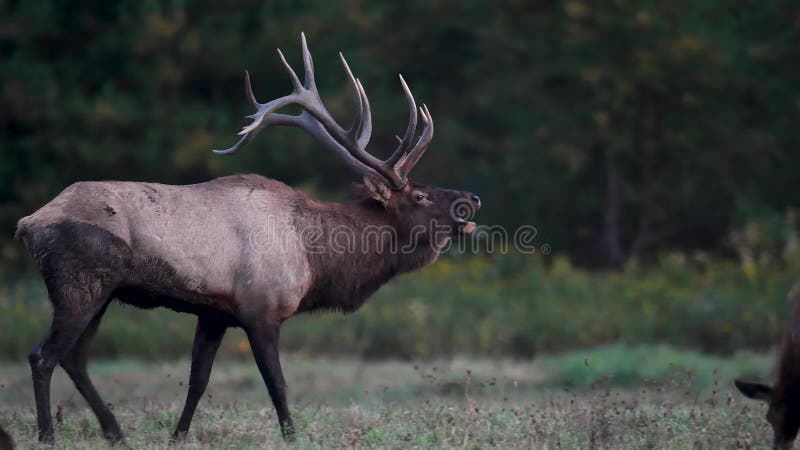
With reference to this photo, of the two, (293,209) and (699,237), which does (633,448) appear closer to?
(293,209)

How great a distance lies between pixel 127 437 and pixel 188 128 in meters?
13.3

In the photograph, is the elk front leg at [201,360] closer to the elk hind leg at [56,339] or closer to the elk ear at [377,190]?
the elk hind leg at [56,339]

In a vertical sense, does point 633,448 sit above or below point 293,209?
below

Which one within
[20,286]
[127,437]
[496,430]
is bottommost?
[20,286]

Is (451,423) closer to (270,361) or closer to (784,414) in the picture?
(270,361)

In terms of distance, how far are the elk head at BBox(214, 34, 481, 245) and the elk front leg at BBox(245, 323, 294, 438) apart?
1.67m

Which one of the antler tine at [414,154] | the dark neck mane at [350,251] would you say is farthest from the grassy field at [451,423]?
the antler tine at [414,154]

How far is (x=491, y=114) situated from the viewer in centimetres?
2306

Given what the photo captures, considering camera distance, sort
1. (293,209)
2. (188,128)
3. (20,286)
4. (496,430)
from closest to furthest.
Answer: (496,430) → (293,209) → (20,286) → (188,128)

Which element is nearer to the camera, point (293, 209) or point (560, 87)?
point (293, 209)

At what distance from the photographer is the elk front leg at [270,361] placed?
7715 millimetres

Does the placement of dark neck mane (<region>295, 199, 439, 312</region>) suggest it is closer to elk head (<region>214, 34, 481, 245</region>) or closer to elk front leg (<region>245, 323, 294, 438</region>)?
elk head (<region>214, 34, 481, 245</region>)

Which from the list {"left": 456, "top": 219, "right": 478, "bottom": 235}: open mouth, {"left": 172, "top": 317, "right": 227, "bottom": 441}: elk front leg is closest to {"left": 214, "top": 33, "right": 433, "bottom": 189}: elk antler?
{"left": 456, "top": 219, "right": 478, "bottom": 235}: open mouth

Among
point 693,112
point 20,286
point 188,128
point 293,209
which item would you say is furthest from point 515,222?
point 293,209
